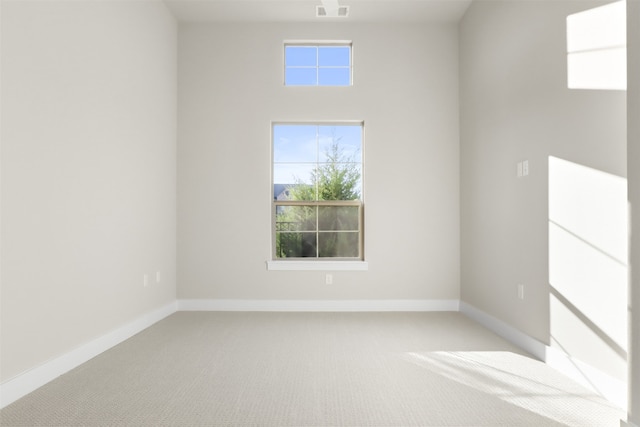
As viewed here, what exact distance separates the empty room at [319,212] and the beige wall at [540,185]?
22 mm

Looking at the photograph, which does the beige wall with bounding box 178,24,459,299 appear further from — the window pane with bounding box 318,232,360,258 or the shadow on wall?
the shadow on wall

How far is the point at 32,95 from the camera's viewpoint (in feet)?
8.96

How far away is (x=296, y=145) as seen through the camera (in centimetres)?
549

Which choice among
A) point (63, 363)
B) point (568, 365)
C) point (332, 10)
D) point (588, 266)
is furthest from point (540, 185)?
point (63, 363)

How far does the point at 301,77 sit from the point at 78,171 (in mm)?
2998

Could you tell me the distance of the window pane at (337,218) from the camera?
17.9ft

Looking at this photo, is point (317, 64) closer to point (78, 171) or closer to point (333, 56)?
point (333, 56)

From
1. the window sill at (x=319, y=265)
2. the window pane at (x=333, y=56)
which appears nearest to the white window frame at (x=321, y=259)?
the window sill at (x=319, y=265)

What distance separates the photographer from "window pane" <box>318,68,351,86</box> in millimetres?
5430

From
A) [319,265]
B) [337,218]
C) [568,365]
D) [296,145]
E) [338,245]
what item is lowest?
[568,365]

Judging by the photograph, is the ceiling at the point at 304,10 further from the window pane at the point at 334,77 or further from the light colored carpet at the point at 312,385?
the light colored carpet at the point at 312,385

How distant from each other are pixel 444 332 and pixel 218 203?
293 cm

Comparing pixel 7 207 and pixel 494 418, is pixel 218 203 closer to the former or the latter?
pixel 7 207

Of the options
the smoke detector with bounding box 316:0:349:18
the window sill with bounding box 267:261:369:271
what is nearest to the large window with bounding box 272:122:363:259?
the window sill with bounding box 267:261:369:271
